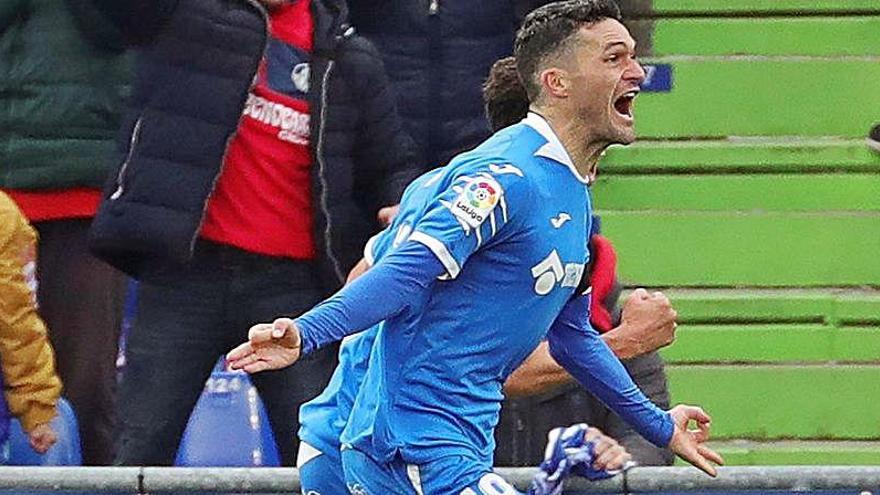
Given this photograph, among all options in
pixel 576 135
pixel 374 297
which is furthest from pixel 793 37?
pixel 374 297

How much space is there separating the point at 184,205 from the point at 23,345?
593 mm

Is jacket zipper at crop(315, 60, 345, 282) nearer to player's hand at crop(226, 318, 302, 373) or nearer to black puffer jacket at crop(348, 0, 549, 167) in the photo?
black puffer jacket at crop(348, 0, 549, 167)

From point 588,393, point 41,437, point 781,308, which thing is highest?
point 588,393

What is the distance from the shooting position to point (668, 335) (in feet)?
20.8

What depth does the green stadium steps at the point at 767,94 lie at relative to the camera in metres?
8.72

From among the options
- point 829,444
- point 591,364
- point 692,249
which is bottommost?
point 829,444

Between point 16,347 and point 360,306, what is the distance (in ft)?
7.51

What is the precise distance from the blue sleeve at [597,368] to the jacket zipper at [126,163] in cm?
158

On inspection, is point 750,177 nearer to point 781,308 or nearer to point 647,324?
point 781,308

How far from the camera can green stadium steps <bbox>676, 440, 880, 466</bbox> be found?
Answer: 8484mm

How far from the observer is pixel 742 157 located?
8742 mm

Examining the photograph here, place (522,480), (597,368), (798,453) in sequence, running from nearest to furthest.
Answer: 1. (597,368)
2. (522,480)
3. (798,453)

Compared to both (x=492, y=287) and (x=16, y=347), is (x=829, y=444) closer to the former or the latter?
(x=16, y=347)

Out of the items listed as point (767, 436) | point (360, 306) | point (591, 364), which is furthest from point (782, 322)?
point (360, 306)
